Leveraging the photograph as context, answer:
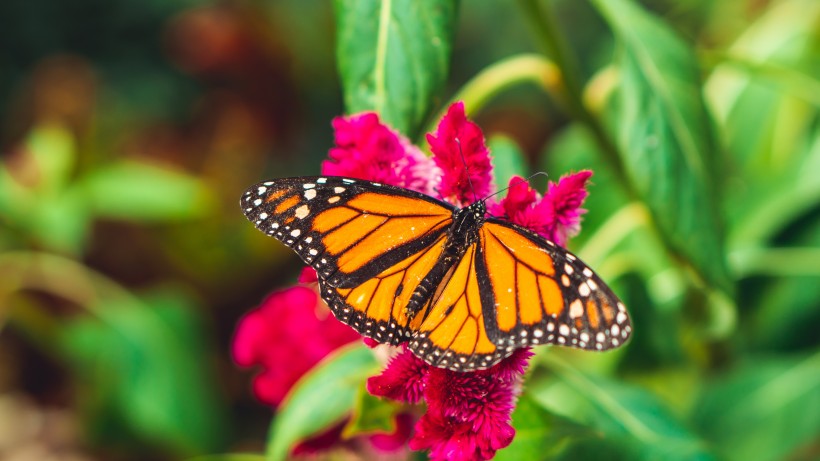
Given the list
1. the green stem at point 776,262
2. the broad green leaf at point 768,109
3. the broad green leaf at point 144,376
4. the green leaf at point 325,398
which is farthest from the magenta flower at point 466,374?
the broad green leaf at point 144,376

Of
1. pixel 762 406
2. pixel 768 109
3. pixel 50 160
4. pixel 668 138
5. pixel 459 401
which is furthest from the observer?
pixel 50 160

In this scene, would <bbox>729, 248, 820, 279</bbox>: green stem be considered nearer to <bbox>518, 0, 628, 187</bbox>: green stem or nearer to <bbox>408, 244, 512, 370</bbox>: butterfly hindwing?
<bbox>518, 0, 628, 187</bbox>: green stem

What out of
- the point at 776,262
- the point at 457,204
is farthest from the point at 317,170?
the point at 457,204

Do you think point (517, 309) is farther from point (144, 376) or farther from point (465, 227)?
point (144, 376)

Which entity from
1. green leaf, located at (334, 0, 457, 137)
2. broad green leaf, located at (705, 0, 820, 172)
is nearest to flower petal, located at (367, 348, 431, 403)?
green leaf, located at (334, 0, 457, 137)

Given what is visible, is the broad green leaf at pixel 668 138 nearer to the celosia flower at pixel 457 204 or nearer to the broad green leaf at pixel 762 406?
the celosia flower at pixel 457 204
